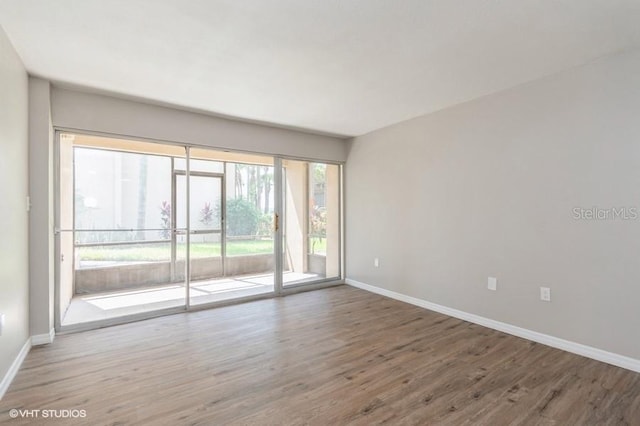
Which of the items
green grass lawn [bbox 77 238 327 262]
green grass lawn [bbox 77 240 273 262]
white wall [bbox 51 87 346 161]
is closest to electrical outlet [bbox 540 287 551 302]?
green grass lawn [bbox 77 238 327 262]

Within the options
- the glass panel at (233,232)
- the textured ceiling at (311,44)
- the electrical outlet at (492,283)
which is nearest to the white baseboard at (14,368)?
the glass panel at (233,232)

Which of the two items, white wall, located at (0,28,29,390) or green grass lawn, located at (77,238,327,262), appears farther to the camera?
green grass lawn, located at (77,238,327,262)

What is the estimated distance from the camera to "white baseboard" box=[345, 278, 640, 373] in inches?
98.9

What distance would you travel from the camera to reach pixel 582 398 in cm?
212

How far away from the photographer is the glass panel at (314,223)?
208 inches

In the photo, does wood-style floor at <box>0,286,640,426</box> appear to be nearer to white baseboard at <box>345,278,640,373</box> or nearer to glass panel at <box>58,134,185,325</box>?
white baseboard at <box>345,278,640,373</box>

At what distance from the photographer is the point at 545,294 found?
296cm

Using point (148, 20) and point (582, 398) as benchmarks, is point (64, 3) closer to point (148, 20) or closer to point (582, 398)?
point (148, 20)

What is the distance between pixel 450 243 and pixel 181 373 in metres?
3.07

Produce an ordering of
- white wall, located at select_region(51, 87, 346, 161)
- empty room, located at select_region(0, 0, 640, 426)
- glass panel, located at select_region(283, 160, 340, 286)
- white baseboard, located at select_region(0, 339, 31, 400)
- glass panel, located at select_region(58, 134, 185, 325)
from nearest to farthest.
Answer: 1. empty room, located at select_region(0, 0, 640, 426)
2. white baseboard, located at select_region(0, 339, 31, 400)
3. white wall, located at select_region(51, 87, 346, 161)
4. glass panel, located at select_region(58, 134, 185, 325)
5. glass panel, located at select_region(283, 160, 340, 286)

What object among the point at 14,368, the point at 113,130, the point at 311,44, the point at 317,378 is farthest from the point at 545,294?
the point at 113,130

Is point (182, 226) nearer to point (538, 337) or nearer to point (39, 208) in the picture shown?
point (39, 208)

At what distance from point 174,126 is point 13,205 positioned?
1.79 meters

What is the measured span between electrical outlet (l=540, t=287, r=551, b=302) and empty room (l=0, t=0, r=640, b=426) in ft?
0.06
